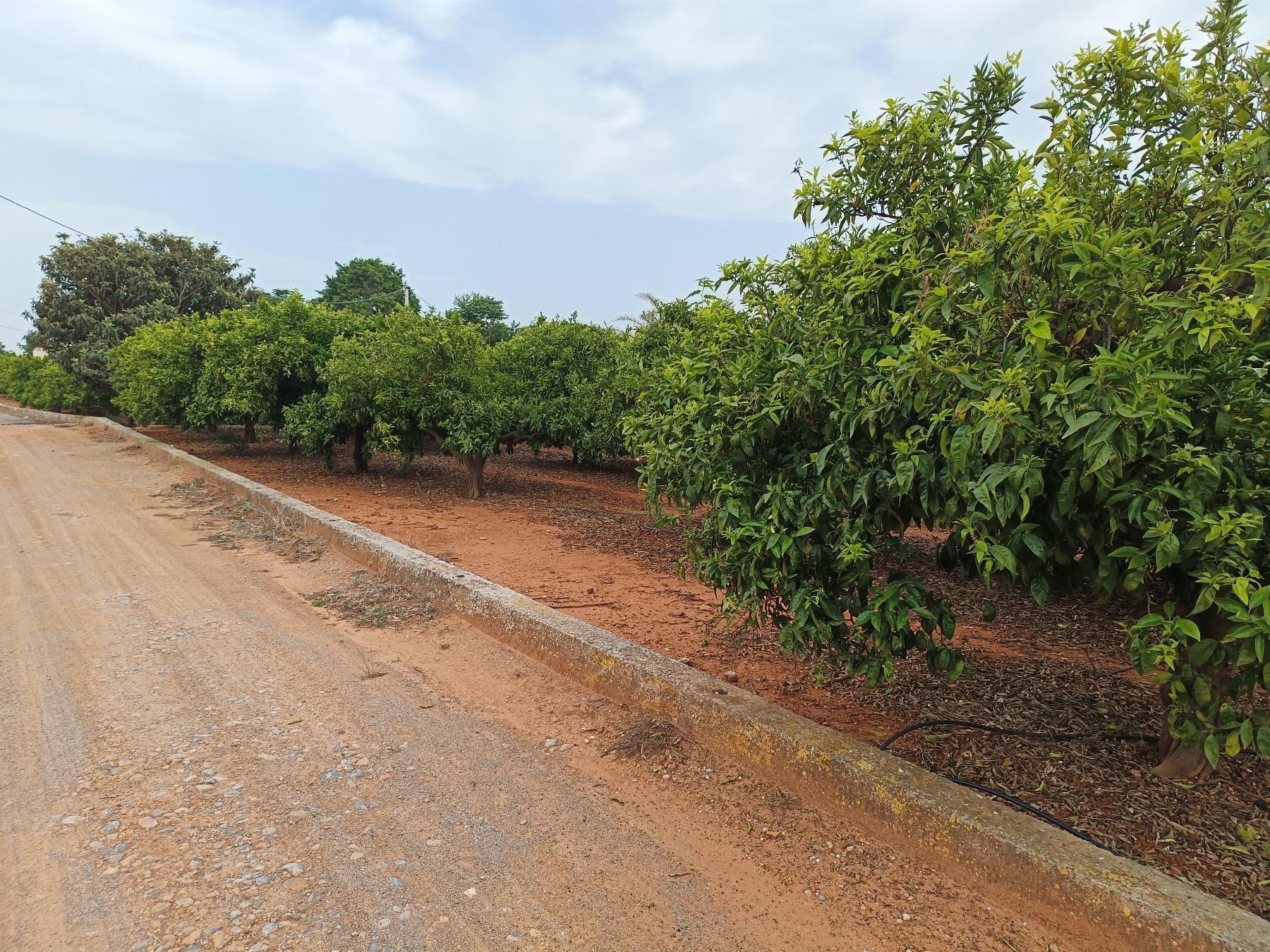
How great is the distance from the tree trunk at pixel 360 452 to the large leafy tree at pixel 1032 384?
35.3 feet

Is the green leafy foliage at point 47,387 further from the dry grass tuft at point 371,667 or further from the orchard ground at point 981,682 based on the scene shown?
the dry grass tuft at point 371,667

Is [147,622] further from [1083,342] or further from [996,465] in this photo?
[1083,342]

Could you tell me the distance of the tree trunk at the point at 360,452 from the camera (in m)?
12.9

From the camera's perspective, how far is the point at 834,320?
281 cm

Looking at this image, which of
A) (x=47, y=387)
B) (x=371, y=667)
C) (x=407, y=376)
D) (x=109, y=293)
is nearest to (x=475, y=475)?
(x=407, y=376)

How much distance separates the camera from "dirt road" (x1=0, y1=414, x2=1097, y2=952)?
88.4 inches

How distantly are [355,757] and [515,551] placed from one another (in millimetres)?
4375

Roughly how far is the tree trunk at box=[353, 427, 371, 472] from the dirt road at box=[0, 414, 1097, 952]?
8.24 meters

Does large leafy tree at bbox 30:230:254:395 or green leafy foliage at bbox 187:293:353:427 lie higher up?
large leafy tree at bbox 30:230:254:395

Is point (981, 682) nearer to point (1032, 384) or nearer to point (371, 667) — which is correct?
point (1032, 384)

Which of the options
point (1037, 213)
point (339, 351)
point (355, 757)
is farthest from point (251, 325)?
point (1037, 213)

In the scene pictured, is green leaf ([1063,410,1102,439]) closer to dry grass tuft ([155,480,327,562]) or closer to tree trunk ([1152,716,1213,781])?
tree trunk ([1152,716,1213,781])

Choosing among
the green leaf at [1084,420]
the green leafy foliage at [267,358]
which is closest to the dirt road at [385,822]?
the green leaf at [1084,420]

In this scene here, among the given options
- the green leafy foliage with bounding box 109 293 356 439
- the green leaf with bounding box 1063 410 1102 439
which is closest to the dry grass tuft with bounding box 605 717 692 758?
the green leaf with bounding box 1063 410 1102 439
